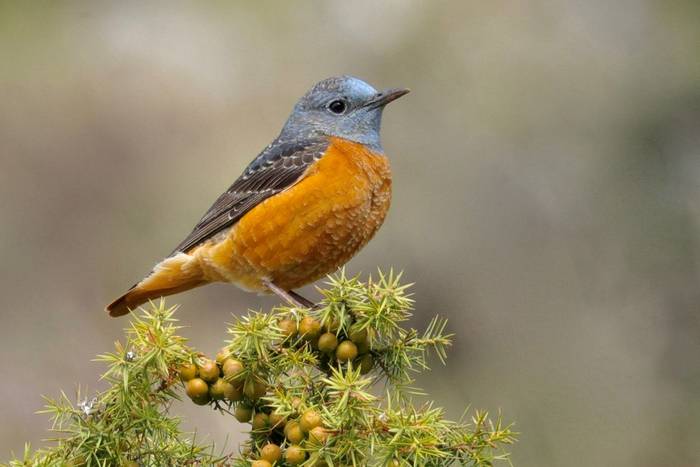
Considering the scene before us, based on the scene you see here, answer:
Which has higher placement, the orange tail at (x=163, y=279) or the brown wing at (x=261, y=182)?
the brown wing at (x=261, y=182)

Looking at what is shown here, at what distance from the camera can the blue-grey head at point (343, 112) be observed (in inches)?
201

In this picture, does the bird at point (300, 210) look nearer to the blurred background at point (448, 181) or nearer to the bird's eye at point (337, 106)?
the bird's eye at point (337, 106)

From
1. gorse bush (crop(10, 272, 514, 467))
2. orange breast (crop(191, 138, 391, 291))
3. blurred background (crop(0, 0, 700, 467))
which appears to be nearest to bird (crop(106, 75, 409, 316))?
orange breast (crop(191, 138, 391, 291))

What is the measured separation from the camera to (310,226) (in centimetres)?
453

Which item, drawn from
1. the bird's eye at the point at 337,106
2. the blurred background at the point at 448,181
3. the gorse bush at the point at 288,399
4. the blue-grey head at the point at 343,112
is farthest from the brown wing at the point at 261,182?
Answer: the blurred background at the point at 448,181

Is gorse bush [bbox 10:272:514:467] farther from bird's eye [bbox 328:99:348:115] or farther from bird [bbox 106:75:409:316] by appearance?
bird's eye [bbox 328:99:348:115]

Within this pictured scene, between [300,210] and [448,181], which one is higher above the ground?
[448,181]

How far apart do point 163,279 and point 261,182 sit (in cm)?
72

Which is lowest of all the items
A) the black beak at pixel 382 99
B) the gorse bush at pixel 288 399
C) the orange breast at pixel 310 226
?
the gorse bush at pixel 288 399

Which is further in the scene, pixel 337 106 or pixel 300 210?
pixel 337 106

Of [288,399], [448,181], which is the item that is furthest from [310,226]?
[448,181]

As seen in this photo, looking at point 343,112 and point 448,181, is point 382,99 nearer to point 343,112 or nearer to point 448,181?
point 343,112

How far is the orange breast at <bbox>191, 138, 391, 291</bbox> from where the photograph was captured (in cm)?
455

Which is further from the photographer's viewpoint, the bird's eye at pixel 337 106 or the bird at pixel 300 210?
the bird's eye at pixel 337 106
